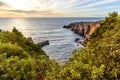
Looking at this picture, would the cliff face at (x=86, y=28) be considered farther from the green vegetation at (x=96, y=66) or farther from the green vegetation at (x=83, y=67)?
the green vegetation at (x=96, y=66)

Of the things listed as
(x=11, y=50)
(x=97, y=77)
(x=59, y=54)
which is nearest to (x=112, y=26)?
(x=11, y=50)

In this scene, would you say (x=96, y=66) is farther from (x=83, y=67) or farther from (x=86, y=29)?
(x=86, y=29)

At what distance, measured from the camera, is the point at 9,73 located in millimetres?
30719

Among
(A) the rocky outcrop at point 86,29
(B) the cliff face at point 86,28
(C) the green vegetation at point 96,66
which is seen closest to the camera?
(C) the green vegetation at point 96,66

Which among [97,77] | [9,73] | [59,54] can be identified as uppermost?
[97,77]


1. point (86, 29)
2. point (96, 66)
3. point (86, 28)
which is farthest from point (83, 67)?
point (86, 28)

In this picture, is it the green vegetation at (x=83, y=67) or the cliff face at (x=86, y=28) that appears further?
the cliff face at (x=86, y=28)

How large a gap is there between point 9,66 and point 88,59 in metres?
13.6

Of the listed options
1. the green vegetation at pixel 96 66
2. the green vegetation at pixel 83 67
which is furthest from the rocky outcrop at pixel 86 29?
the green vegetation at pixel 96 66

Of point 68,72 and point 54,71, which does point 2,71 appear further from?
point 68,72

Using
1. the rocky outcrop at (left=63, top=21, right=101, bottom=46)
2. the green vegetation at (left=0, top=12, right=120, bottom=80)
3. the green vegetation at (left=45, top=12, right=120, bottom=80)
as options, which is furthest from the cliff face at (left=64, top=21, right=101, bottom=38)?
the green vegetation at (left=45, top=12, right=120, bottom=80)

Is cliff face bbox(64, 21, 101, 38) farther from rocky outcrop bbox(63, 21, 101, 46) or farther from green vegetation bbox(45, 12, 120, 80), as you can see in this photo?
green vegetation bbox(45, 12, 120, 80)

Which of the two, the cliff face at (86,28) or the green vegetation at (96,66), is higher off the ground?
the green vegetation at (96,66)

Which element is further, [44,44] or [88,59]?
[44,44]
